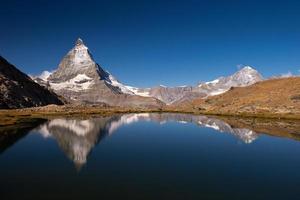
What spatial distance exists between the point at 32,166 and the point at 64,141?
113ft

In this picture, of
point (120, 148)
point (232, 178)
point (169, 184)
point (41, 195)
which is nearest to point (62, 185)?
point (41, 195)

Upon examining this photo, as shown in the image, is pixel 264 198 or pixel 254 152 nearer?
pixel 264 198

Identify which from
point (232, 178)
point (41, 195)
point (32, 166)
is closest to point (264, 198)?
point (232, 178)

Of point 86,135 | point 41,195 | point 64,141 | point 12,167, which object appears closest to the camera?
point 41,195

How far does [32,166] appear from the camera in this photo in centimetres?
5469

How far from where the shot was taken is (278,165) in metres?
60.2

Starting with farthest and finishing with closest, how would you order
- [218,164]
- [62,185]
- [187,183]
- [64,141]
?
[64,141], [218,164], [187,183], [62,185]

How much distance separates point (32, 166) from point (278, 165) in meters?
38.5

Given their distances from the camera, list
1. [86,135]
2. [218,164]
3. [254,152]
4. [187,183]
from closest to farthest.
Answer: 1. [187,183]
2. [218,164]
3. [254,152]
4. [86,135]

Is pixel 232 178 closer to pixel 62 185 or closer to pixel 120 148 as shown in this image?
pixel 62 185

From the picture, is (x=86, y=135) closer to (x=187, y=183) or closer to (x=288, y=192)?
(x=187, y=183)

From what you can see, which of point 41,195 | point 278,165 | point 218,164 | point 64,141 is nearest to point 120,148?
point 64,141

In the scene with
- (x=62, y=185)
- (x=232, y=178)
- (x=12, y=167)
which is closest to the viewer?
(x=62, y=185)

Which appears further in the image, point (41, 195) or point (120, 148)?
point (120, 148)
